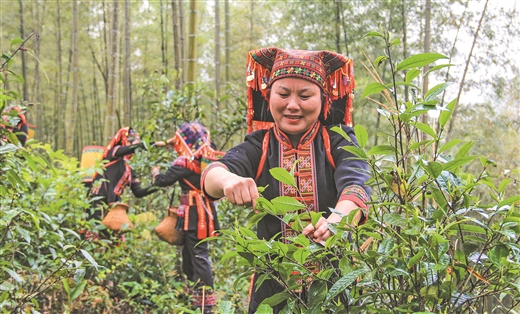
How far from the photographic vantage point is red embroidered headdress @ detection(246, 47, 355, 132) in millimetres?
1979

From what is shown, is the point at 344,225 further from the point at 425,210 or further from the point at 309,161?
the point at 309,161

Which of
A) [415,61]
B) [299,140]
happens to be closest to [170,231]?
[299,140]

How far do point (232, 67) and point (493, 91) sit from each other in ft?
23.0

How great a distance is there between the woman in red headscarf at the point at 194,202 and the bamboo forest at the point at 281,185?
2 centimetres

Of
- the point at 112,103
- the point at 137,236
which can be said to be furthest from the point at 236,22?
the point at 137,236

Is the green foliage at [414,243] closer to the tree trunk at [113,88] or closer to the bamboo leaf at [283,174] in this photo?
the bamboo leaf at [283,174]

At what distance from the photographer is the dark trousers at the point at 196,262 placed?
164 inches

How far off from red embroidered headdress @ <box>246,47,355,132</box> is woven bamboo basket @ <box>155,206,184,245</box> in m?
2.25

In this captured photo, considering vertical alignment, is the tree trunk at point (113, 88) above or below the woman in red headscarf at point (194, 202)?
above

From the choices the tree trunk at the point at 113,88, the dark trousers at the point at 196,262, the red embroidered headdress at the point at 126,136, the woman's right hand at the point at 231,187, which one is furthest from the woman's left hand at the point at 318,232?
the tree trunk at the point at 113,88

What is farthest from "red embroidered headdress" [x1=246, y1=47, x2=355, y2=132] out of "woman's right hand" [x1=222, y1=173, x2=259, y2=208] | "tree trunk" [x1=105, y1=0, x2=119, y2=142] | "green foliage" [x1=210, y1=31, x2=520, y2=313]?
"tree trunk" [x1=105, y1=0, x2=119, y2=142]

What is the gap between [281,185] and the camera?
1939 mm

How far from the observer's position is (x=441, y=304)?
3.58ft

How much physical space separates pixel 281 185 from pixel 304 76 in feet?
1.33
